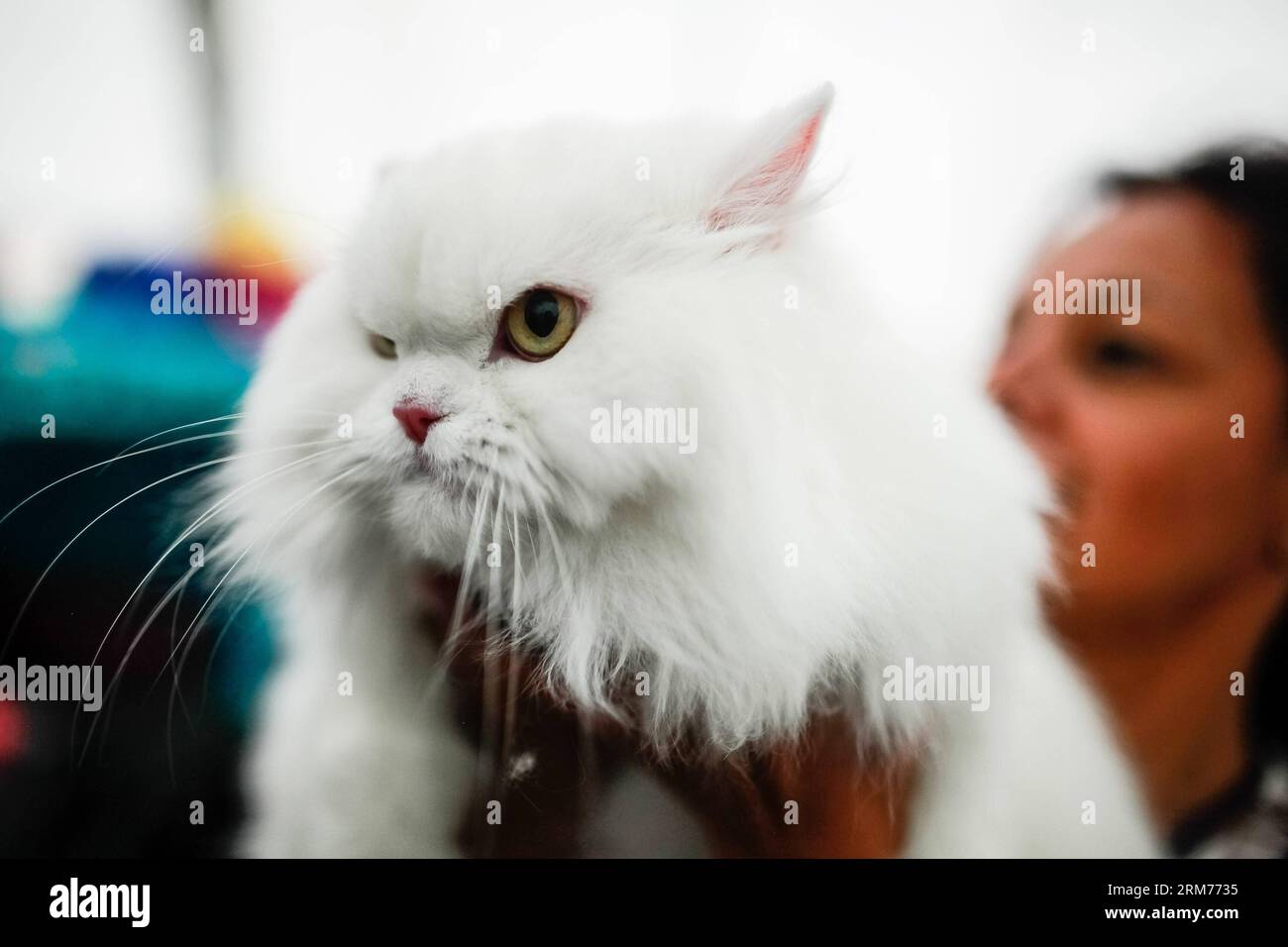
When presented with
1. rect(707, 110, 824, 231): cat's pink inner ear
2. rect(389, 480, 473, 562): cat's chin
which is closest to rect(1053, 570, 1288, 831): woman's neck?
rect(707, 110, 824, 231): cat's pink inner ear

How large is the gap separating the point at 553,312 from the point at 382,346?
0.67ft

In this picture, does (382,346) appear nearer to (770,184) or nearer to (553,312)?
(553,312)

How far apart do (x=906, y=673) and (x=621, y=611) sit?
12.8 inches

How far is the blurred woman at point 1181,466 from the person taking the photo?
1115 mm

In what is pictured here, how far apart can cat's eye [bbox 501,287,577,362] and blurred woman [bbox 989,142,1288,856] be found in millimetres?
678

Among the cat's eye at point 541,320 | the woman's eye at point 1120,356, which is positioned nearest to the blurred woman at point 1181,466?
the woman's eye at point 1120,356

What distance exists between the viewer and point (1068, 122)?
3.62 feet

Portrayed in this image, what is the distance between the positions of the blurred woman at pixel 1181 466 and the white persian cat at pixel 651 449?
0.29 metres

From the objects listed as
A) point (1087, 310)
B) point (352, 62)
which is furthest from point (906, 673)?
point (352, 62)

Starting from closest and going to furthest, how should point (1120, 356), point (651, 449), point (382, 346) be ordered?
point (651, 449) < point (382, 346) < point (1120, 356)

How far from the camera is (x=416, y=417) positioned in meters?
0.77

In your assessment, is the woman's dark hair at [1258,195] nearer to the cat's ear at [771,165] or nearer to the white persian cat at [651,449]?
the white persian cat at [651,449]

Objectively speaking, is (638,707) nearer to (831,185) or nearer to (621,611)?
(621,611)

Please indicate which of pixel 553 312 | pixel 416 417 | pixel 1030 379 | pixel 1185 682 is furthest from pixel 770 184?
pixel 1185 682
